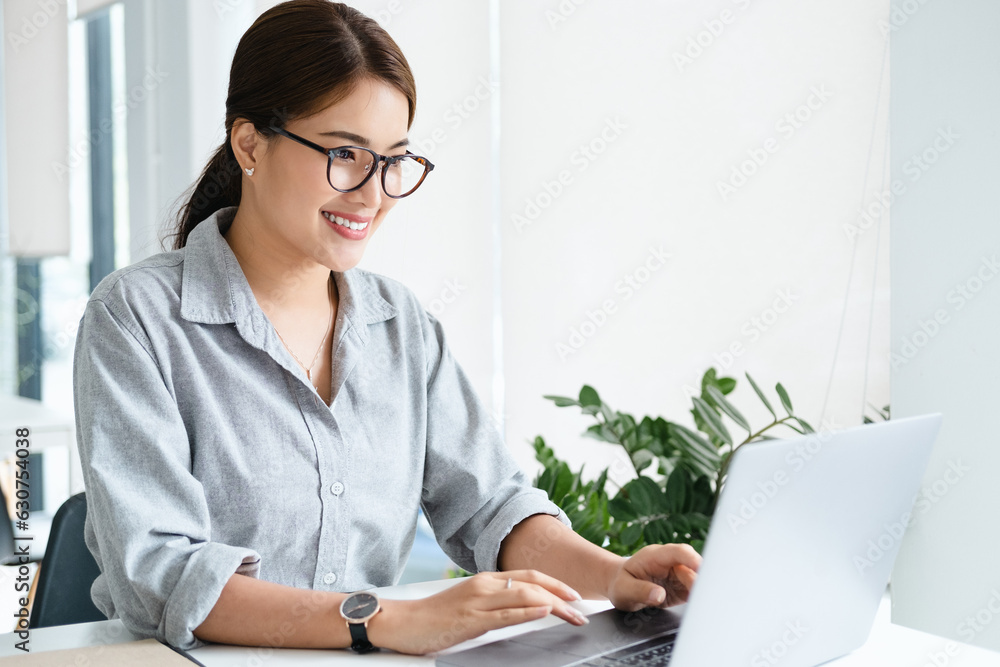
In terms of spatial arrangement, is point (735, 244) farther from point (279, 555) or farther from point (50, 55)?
point (50, 55)

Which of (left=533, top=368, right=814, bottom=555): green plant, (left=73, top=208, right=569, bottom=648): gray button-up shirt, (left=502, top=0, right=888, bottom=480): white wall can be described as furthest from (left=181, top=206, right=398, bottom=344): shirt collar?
(left=502, top=0, right=888, bottom=480): white wall

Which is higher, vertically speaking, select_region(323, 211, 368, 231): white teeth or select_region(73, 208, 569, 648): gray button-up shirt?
select_region(323, 211, 368, 231): white teeth

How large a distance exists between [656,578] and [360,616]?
34cm

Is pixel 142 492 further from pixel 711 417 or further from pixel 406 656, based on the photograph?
pixel 711 417

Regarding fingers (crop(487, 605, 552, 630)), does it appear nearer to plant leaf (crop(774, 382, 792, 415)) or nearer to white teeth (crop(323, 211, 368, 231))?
white teeth (crop(323, 211, 368, 231))

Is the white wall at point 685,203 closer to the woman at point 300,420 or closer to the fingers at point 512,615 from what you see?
the woman at point 300,420

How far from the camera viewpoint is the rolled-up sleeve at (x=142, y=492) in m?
0.97

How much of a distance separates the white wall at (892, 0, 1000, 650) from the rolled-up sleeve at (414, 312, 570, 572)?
0.80 meters

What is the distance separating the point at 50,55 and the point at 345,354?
8.90 ft

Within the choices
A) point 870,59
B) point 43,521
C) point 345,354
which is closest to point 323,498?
point 345,354

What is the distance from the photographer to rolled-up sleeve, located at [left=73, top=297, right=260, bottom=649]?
3.17 ft

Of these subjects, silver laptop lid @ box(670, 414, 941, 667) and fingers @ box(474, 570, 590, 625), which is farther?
fingers @ box(474, 570, 590, 625)

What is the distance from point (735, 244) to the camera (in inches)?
92.4

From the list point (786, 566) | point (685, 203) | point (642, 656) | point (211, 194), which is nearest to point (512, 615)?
point (642, 656)
